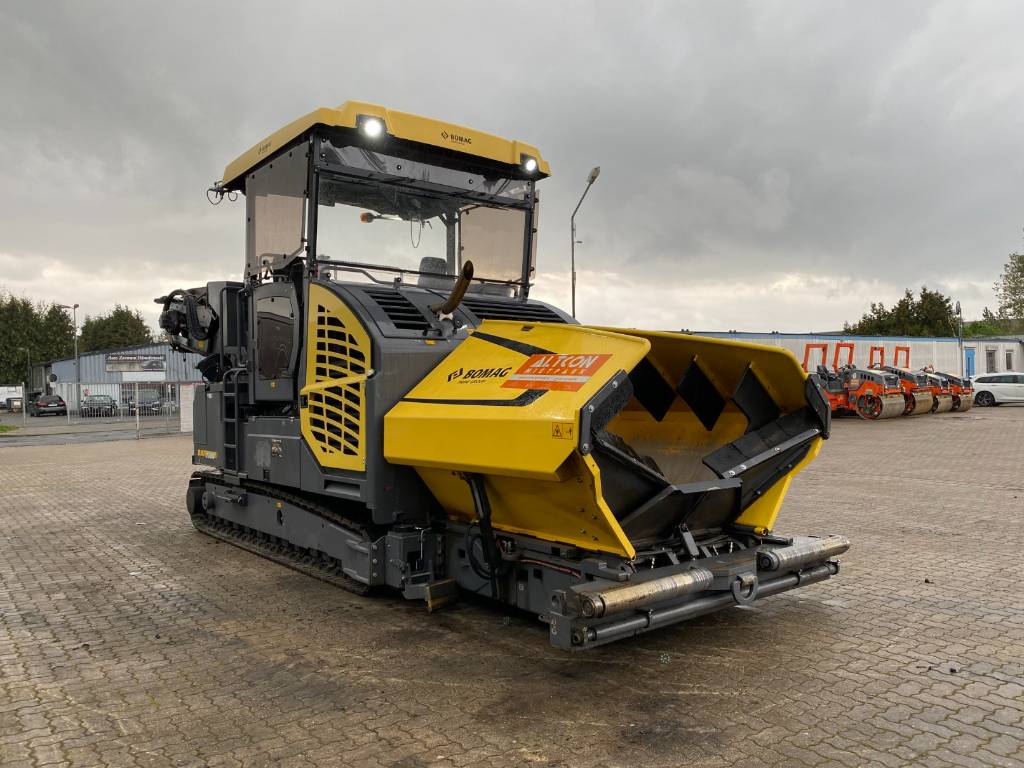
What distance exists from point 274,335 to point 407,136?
1860 mm

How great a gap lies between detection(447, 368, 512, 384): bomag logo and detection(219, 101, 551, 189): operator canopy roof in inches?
81.1

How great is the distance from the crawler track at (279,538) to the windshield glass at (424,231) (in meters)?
1.77

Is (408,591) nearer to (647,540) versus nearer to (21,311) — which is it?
(647,540)

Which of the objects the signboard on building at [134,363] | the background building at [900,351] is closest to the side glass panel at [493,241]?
the background building at [900,351]

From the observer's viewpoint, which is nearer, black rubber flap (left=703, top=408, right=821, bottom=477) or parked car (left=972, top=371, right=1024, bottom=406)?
black rubber flap (left=703, top=408, right=821, bottom=477)

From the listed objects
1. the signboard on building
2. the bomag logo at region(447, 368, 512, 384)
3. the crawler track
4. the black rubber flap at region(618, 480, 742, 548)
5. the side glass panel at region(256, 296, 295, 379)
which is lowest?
the crawler track

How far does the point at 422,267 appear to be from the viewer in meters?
6.26

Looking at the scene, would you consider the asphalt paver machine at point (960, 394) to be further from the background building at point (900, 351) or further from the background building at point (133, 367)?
the background building at point (133, 367)

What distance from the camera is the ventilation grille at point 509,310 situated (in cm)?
597

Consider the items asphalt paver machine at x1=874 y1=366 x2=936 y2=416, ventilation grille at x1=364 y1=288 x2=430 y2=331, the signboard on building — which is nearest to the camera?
ventilation grille at x1=364 y1=288 x2=430 y2=331

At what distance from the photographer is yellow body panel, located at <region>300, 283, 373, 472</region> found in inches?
199

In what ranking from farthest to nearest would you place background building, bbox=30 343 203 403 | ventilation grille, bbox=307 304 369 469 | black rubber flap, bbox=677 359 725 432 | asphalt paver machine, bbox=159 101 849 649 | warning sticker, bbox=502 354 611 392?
background building, bbox=30 343 203 403 → ventilation grille, bbox=307 304 369 469 → black rubber flap, bbox=677 359 725 432 → asphalt paver machine, bbox=159 101 849 649 → warning sticker, bbox=502 354 611 392

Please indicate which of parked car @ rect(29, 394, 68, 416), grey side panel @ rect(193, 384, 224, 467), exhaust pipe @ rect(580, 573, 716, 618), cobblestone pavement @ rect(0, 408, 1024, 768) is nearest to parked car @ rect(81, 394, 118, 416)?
parked car @ rect(29, 394, 68, 416)

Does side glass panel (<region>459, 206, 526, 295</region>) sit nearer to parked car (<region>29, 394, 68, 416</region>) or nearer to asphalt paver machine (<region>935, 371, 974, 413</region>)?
asphalt paver machine (<region>935, 371, 974, 413</region>)
